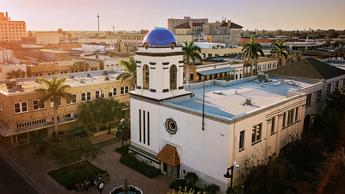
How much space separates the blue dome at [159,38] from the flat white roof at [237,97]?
6011mm

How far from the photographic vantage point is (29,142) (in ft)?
134

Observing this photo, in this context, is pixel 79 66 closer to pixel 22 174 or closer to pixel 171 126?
pixel 22 174

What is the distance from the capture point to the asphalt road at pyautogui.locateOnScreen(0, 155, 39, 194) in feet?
97.1

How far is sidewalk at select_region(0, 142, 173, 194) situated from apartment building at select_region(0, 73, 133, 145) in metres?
2.55

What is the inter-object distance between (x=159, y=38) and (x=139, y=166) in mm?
13692

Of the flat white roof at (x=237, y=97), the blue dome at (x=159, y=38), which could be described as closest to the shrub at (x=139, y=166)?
the flat white roof at (x=237, y=97)

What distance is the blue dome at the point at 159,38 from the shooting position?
3241cm

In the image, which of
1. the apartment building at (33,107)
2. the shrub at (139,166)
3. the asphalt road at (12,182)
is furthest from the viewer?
the apartment building at (33,107)

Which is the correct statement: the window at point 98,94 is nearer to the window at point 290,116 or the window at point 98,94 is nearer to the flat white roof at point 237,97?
the flat white roof at point 237,97

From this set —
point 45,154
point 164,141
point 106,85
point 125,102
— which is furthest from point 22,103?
point 164,141

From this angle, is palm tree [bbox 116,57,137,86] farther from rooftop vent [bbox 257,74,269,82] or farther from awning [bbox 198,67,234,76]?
awning [bbox 198,67,234,76]

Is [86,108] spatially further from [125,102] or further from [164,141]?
[164,141]

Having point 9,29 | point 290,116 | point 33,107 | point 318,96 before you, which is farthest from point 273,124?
point 9,29

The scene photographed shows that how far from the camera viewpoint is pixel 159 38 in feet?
107
